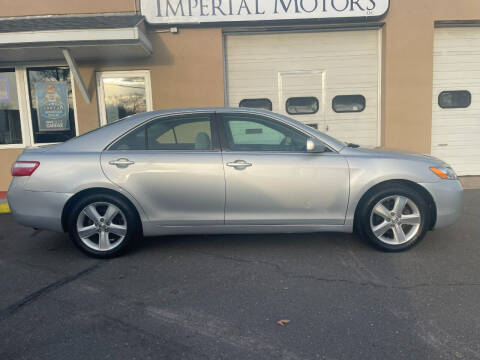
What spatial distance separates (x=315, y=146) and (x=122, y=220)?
7.10 ft

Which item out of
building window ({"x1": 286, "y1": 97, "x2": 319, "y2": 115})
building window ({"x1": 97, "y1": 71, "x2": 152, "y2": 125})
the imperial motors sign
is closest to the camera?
the imperial motors sign

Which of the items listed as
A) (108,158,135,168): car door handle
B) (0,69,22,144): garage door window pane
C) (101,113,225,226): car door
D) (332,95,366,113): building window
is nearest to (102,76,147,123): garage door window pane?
Answer: (0,69,22,144): garage door window pane

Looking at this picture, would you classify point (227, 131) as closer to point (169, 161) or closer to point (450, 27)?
point (169, 161)

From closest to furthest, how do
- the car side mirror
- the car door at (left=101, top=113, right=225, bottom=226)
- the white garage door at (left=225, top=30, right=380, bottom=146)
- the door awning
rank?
the car side mirror, the car door at (left=101, top=113, right=225, bottom=226), the door awning, the white garage door at (left=225, top=30, right=380, bottom=146)

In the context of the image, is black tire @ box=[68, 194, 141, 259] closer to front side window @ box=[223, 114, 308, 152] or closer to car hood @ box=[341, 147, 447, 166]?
front side window @ box=[223, 114, 308, 152]

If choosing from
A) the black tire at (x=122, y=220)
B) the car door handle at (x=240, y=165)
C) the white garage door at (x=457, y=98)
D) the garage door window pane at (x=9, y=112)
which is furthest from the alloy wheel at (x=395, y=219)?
the garage door window pane at (x=9, y=112)

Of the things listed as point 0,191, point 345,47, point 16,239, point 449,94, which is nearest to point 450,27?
point 449,94

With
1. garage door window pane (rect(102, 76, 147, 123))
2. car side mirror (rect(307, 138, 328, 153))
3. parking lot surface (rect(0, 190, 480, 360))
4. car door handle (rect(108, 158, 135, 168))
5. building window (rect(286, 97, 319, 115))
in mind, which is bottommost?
parking lot surface (rect(0, 190, 480, 360))

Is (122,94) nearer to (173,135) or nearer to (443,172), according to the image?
(173,135)

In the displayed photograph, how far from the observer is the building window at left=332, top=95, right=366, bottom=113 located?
8.85m

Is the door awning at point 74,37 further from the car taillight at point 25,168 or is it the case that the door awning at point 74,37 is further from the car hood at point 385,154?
the car hood at point 385,154

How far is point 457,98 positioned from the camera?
895 cm

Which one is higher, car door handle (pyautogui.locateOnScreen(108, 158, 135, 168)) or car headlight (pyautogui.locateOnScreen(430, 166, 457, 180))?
car door handle (pyautogui.locateOnScreen(108, 158, 135, 168))

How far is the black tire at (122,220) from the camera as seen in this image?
170 inches
